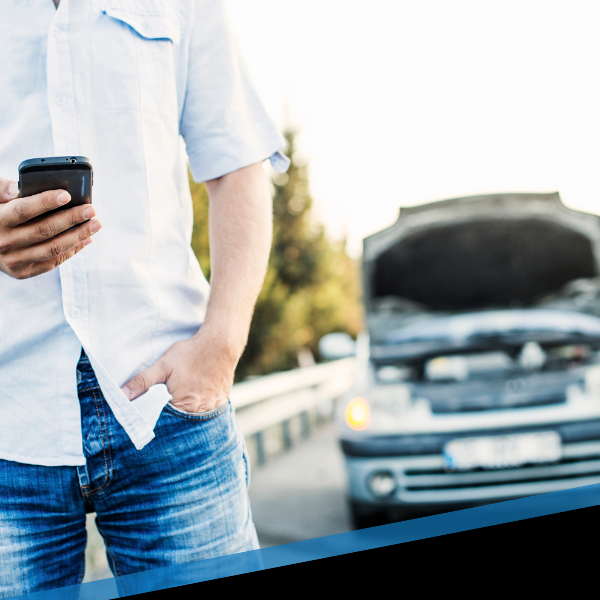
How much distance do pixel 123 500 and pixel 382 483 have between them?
2.55 metres

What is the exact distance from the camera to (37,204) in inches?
33.1

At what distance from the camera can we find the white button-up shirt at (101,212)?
99 cm

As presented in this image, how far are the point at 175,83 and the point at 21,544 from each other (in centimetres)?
79

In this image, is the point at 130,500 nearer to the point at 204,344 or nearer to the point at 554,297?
the point at 204,344

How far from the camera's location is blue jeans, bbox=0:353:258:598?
0.95m

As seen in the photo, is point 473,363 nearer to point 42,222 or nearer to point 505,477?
point 505,477

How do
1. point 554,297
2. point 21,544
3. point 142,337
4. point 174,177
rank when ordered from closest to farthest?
point 21,544, point 142,337, point 174,177, point 554,297

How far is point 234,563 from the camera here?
770 millimetres

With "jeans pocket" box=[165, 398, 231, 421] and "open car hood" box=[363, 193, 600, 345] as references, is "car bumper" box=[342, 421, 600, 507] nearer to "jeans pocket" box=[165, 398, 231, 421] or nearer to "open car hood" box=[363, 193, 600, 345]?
"open car hood" box=[363, 193, 600, 345]

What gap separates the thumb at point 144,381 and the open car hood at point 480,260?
345 centimetres

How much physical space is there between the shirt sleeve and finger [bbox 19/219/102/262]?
0.39 metres

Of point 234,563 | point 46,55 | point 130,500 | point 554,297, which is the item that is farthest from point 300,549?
point 554,297

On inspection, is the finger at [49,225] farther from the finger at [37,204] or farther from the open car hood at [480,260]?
the open car hood at [480,260]

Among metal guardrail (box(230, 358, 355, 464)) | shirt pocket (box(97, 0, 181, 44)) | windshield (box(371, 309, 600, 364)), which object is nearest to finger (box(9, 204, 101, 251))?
shirt pocket (box(97, 0, 181, 44))
